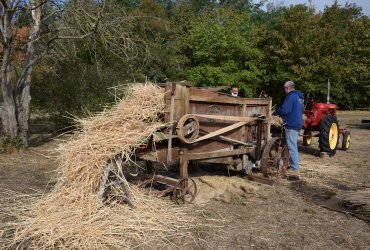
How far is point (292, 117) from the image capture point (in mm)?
7578

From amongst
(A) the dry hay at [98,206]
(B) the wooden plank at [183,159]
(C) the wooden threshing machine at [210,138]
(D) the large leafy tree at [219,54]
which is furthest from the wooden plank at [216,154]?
(D) the large leafy tree at [219,54]

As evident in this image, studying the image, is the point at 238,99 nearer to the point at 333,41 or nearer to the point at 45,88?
the point at 45,88

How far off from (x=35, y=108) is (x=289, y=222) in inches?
412

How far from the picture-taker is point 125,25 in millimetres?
10055

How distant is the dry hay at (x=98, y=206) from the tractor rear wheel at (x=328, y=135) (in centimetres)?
537

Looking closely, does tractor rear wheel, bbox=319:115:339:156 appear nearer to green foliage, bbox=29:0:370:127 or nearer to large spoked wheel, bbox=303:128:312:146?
large spoked wheel, bbox=303:128:312:146

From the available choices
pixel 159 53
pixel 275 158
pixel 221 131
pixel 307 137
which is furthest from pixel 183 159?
pixel 159 53

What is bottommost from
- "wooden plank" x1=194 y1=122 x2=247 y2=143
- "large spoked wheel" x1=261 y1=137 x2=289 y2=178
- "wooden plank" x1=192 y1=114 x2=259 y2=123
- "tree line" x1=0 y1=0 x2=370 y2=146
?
"large spoked wheel" x1=261 y1=137 x2=289 y2=178

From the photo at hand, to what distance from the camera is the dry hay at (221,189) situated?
5.87 meters

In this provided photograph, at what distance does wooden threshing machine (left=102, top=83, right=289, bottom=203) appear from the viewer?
522 cm

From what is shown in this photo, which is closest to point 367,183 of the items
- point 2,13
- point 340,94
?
point 2,13

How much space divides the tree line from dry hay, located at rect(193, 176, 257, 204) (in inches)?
127

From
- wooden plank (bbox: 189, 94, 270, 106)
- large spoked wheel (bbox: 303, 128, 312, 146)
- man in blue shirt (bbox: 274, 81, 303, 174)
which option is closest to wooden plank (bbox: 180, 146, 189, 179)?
wooden plank (bbox: 189, 94, 270, 106)

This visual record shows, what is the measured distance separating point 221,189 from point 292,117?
2291 millimetres
